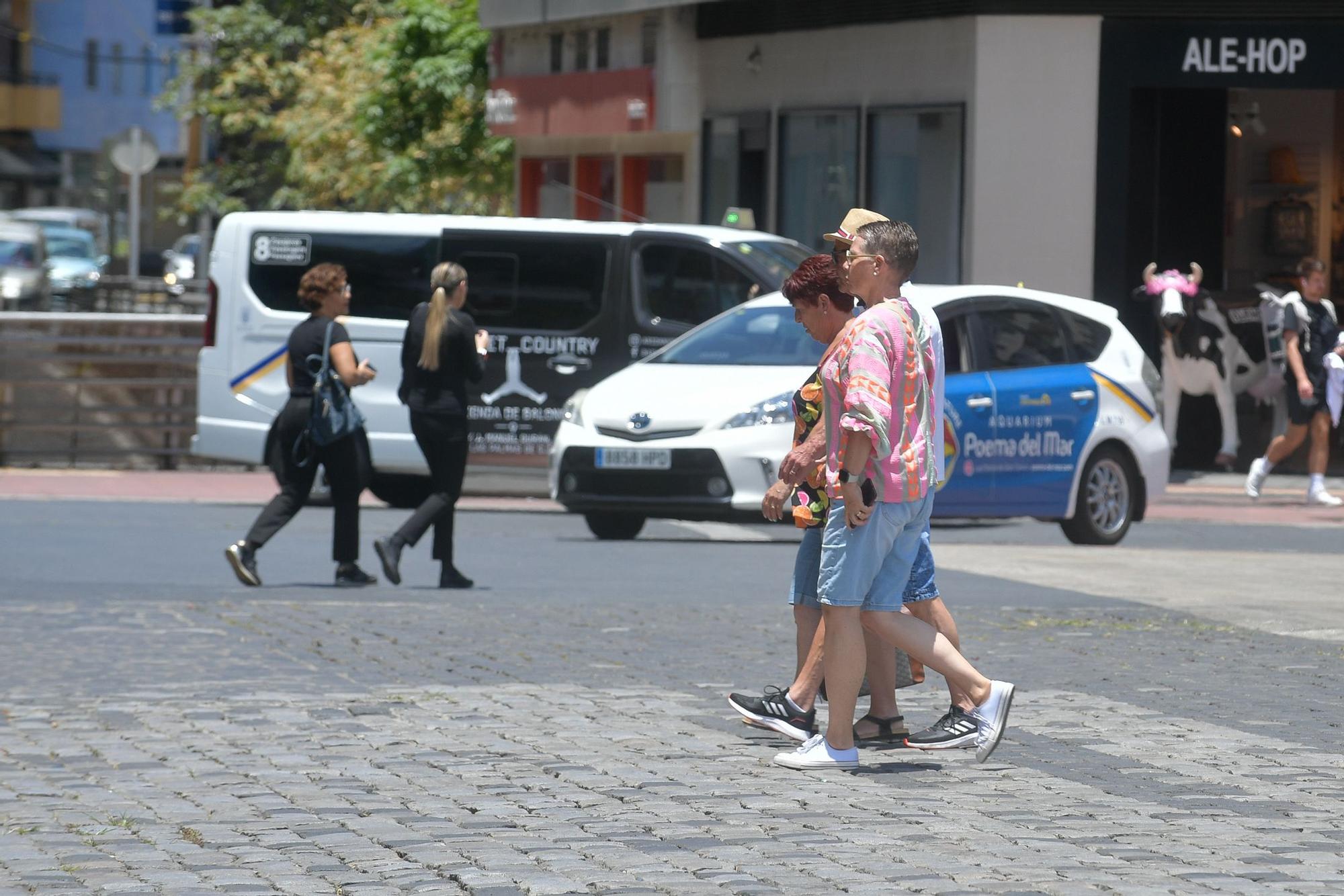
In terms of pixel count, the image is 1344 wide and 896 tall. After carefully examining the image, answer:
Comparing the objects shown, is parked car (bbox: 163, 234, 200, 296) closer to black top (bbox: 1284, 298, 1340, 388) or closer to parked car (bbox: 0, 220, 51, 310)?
parked car (bbox: 0, 220, 51, 310)

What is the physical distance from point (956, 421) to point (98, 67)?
80818 mm

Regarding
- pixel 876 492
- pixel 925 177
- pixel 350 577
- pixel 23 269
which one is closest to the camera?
pixel 876 492

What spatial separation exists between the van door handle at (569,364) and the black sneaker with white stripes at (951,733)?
33.8 feet

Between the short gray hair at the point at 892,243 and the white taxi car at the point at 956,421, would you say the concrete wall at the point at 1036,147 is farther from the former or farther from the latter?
the short gray hair at the point at 892,243

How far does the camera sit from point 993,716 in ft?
24.8

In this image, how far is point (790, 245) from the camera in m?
18.4

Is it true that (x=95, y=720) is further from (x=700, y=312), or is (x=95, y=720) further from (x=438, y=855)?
(x=700, y=312)

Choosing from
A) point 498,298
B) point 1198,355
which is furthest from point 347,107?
point 498,298

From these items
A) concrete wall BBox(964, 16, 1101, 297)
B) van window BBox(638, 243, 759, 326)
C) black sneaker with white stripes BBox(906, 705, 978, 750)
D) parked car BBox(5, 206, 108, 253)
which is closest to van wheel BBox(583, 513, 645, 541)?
van window BBox(638, 243, 759, 326)

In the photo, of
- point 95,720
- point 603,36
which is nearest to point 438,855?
point 95,720

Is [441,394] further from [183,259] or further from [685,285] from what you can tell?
[183,259]

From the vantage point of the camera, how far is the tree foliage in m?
35.9

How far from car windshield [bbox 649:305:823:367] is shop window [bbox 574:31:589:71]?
626 inches

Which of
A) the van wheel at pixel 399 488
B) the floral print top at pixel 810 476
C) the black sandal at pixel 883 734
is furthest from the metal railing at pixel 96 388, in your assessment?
the black sandal at pixel 883 734
